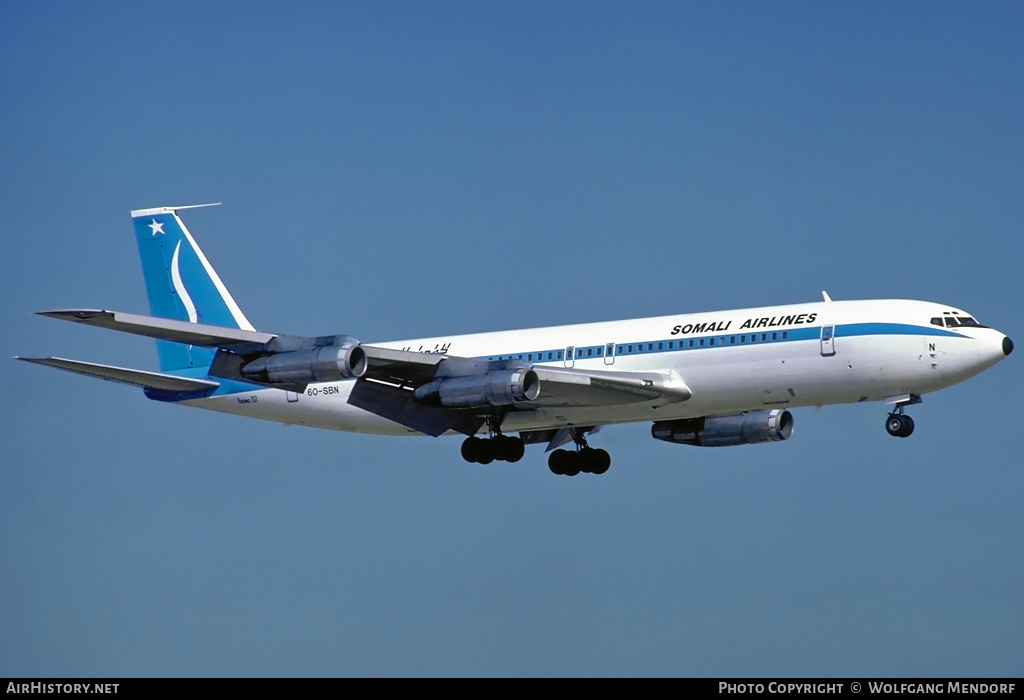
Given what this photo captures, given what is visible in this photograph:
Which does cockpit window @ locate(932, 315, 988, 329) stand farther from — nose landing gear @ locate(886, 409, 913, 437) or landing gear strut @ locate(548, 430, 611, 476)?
landing gear strut @ locate(548, 430, 611, 476)

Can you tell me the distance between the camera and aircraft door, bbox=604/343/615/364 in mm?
56375

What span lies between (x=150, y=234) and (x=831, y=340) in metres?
31.9

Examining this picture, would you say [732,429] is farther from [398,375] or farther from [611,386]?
[398,375]

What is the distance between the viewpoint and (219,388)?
62531mm

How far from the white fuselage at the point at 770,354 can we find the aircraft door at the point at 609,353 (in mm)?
38

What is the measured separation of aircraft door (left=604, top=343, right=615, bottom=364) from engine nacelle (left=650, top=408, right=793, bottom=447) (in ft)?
20.2

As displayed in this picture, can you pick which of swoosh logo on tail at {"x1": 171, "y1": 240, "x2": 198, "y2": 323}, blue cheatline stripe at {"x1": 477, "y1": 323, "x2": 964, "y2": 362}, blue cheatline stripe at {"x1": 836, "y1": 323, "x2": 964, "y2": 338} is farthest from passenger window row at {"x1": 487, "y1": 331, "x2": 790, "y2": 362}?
swoosh logo on tail at {"x1": 171, "y1": 240, "x2": 198, "y2": 323}

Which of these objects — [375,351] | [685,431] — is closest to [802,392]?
[685,431]

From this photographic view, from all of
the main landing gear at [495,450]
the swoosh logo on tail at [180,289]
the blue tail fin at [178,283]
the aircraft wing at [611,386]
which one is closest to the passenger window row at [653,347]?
the aircraft wing at [611,386]

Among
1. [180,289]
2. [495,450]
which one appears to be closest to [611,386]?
[495,450]

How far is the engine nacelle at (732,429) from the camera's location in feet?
197

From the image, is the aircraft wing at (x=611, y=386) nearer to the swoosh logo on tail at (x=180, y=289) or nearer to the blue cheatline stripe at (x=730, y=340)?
the blue cheatline stripe at (x=730, y=340)

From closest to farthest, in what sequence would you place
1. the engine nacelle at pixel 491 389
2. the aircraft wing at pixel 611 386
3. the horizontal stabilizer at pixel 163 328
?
the horizontal stabilizer at pixel 163 328 → the engine nacelle at pixel 491 389 → the aircraft wing at pixel 611 386

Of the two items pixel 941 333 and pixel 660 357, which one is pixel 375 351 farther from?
pixel 941 333
